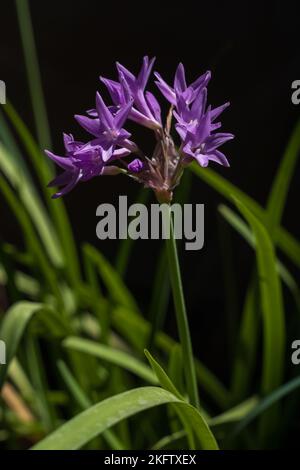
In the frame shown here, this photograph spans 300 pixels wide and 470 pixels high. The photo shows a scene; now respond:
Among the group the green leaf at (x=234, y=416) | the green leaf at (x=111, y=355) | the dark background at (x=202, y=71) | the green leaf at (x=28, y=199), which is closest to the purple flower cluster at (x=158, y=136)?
the green leaf at (x=111, y=355)

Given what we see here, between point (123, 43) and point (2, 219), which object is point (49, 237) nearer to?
point (2, 219)

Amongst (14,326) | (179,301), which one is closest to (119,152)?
(179,301)

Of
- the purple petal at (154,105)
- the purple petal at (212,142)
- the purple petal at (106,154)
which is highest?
the purple petal at (154,105)

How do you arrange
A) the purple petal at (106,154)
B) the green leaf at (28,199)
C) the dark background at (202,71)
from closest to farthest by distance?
the purple petal at (106,154)
the green leaf at (28,199)
the dark background at (202,71)

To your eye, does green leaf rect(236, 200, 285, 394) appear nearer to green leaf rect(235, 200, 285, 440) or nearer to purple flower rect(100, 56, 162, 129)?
green leaf rect(235, 200, 285, 440)

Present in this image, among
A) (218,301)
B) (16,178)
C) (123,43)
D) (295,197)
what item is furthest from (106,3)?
(218,301)

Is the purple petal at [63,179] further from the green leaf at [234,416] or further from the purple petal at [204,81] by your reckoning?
the green leaf at [234,416]

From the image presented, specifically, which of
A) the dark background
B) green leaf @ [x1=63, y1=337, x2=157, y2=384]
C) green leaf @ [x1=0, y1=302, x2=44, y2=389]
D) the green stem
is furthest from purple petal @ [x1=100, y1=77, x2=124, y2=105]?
the dark background
